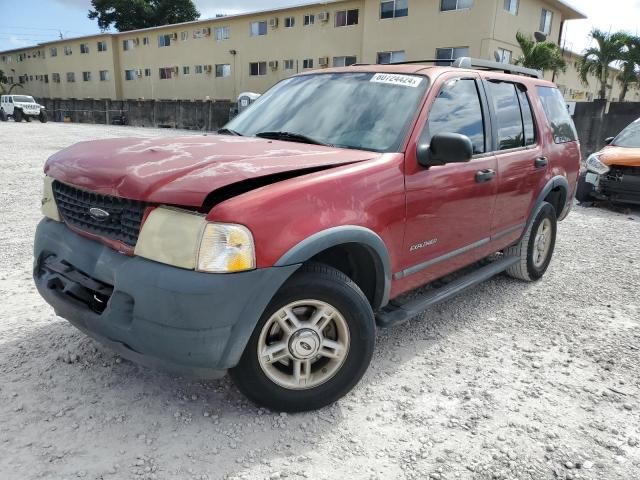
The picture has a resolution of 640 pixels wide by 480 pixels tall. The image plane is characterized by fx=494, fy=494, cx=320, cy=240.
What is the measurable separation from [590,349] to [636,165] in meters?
5.97

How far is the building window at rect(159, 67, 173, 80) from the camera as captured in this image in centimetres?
4046

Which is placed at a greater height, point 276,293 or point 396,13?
point 396,13

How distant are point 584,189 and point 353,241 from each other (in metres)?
8.09

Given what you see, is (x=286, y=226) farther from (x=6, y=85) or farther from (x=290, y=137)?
(x=6, y=85)

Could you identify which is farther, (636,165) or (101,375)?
(636,165)

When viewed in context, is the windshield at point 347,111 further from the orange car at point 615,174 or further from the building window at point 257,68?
the building window at point 257,68

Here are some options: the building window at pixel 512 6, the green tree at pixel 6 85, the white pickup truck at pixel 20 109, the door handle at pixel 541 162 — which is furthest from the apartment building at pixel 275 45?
the door handle at pixel 541 162

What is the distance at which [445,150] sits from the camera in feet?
9.50

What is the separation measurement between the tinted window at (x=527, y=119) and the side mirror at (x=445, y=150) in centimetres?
171

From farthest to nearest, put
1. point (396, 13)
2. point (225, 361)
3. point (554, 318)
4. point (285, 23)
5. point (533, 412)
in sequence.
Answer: point (285, 23) < point (396, 13) < point (554, 318) < point (533, 412) < point (225, 361)

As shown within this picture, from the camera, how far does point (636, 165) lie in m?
8.14

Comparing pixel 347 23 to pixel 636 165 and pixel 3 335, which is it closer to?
pixel 636 165

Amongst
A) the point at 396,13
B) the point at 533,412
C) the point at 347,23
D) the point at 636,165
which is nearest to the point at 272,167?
the point at 533,412

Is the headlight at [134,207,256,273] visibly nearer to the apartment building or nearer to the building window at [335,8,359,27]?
the apartment building
